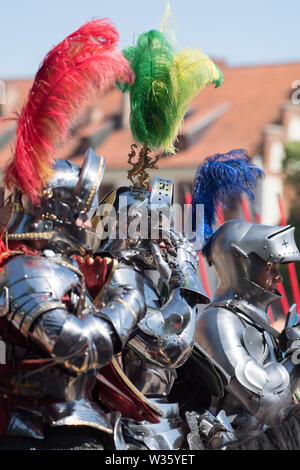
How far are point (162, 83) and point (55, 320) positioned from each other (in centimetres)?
181

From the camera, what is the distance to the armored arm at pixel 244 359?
4910 mm

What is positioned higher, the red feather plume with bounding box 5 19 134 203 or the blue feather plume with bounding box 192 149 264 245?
the red feather plume with bounding box 5 19 134 203

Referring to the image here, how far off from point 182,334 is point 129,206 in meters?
0.83

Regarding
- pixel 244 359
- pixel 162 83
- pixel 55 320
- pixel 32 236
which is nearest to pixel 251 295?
pixel 244 359

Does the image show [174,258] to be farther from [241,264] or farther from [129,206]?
[241,264]

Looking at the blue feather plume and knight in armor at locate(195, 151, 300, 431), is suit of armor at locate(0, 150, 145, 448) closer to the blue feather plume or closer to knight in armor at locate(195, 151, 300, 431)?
knight in armor at locate(195, 151, 300, 431)

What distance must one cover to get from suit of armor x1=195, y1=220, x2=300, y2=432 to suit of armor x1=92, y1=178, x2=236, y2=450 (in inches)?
19.1

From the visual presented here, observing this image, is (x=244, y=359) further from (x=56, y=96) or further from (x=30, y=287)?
(x=56, y=96)

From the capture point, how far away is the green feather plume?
4.66 metres

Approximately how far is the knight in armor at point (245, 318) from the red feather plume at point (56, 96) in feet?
5.88

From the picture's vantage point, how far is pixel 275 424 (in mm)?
3846

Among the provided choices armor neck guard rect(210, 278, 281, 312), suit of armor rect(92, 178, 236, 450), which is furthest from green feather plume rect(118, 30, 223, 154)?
armor neck guard rect(210, 278, 281, 312)

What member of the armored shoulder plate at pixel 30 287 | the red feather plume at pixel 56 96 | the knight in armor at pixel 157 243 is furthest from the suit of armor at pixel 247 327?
the red feather plume at pixel 56 96
